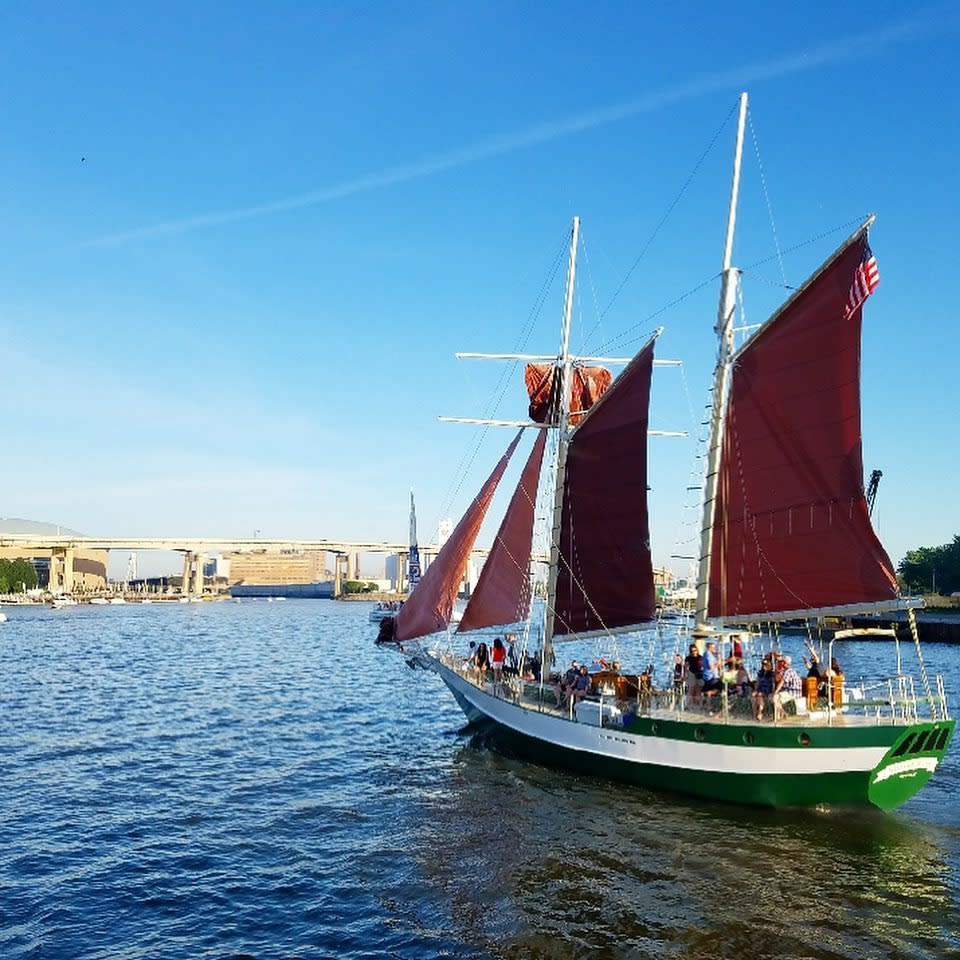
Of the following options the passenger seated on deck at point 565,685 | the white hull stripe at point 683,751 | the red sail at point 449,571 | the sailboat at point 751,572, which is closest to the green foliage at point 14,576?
the red sail at point 449,571

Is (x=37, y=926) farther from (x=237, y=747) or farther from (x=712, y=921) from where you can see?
(x=237, y=747)

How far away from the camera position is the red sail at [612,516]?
31.1m

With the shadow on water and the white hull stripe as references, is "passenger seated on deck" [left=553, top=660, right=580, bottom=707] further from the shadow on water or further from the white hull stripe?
the shadow on water

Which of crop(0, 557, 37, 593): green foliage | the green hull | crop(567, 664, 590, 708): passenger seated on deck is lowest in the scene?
the green hull

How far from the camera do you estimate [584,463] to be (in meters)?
33.1

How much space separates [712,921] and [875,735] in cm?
771

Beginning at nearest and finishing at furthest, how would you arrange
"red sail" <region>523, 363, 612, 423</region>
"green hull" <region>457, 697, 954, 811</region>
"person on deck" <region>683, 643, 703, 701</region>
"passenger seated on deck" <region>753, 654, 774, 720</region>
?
"green hull" <region>457, 697, 954, 811</region> → "passenger seated on deck" <region>753, 654, 774, 720</region> → "person on deck" <region>683, 643, 703, 701</region> → "red sail" <region>523, 363, 612, 423</region>

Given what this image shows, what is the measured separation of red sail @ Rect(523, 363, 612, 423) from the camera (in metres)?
37.3

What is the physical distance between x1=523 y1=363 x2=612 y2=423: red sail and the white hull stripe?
11.8 meters

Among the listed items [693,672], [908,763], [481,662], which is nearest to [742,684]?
[693,672]

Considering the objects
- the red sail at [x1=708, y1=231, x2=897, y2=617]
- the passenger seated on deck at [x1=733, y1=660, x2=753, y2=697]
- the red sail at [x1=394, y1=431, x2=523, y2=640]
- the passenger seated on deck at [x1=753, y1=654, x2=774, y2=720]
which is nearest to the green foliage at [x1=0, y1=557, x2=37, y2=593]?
the red sail at [x1=394, y1=431, x2=523, y2=640]

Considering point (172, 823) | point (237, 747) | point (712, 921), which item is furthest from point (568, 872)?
point (237, 747)

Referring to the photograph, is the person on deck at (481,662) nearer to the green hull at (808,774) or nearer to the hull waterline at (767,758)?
the hull waterline at (767,758)

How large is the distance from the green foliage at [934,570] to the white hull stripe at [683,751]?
11914 centimetres
